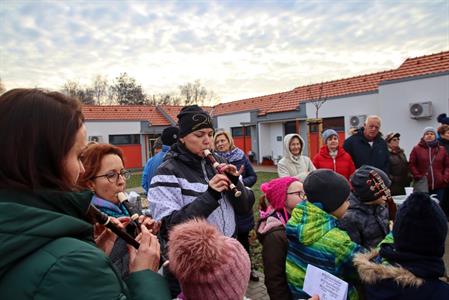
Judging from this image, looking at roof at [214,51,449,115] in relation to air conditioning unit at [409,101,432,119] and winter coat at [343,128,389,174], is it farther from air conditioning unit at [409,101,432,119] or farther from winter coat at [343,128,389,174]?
winter coat at [343,128,389,174]

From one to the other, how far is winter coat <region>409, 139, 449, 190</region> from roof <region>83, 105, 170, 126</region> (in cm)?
2253

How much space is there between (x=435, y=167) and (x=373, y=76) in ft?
36.2

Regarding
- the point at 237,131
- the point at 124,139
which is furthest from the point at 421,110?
the point at 124,139

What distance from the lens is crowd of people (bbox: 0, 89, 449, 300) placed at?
0.90m

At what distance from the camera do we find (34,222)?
0.89 meters

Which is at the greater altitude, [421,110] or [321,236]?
[421,110]

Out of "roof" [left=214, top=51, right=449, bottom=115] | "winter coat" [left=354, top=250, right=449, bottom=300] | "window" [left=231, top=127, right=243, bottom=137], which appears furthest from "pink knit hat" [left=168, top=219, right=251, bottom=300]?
"window" [left=231, top=127, right=243, bottom=137]

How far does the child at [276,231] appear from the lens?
2230 mm

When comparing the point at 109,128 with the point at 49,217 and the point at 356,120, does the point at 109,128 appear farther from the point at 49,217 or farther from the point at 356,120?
the point at 49,217

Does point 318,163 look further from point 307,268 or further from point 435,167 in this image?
point 307,268

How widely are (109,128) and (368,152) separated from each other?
22.8 metres

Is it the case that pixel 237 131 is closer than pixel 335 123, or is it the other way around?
pixel 335 123

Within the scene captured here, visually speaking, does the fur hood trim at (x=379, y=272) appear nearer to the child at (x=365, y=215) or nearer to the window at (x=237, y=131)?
the child at (x=365, y=215)

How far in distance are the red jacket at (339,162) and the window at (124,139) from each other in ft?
74.4
